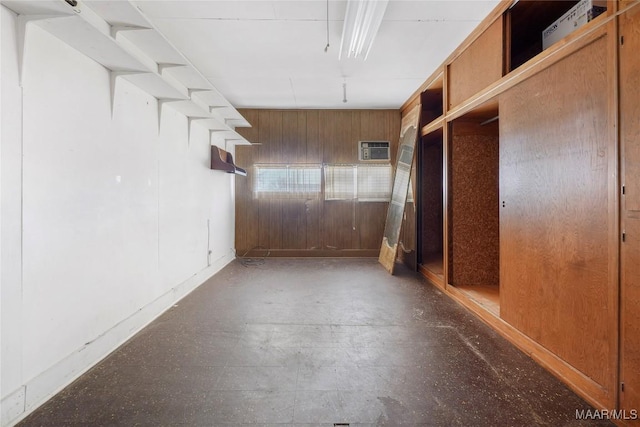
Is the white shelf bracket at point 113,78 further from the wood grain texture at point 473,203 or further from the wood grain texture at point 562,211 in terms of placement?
the wood grain texture at point 473,203

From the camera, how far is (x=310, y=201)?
5352mm

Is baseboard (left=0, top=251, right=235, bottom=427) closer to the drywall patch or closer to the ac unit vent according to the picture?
the drywall patch

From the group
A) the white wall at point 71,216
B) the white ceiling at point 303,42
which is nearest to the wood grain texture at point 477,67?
the white ceiling at point 303,42

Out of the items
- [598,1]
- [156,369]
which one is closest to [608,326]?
[598,1]

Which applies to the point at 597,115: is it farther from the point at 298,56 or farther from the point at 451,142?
the point at 298,56

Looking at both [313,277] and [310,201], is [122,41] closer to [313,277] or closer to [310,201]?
[313,277]

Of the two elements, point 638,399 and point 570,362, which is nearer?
point 638,399

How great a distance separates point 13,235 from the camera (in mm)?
1461

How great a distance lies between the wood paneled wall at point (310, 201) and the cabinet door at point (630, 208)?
396cm

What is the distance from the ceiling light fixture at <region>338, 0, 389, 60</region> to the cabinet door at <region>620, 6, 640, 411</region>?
4.86 feet

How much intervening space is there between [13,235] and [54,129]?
683 mm

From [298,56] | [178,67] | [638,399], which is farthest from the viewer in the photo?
[298,56]

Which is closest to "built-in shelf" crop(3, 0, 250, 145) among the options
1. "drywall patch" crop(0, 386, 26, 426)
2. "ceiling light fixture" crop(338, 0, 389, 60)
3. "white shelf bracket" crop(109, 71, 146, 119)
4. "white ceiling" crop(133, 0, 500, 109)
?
"white shelf bracket" crop(109, 71, 146, 119)

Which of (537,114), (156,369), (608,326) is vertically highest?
(537,114)
